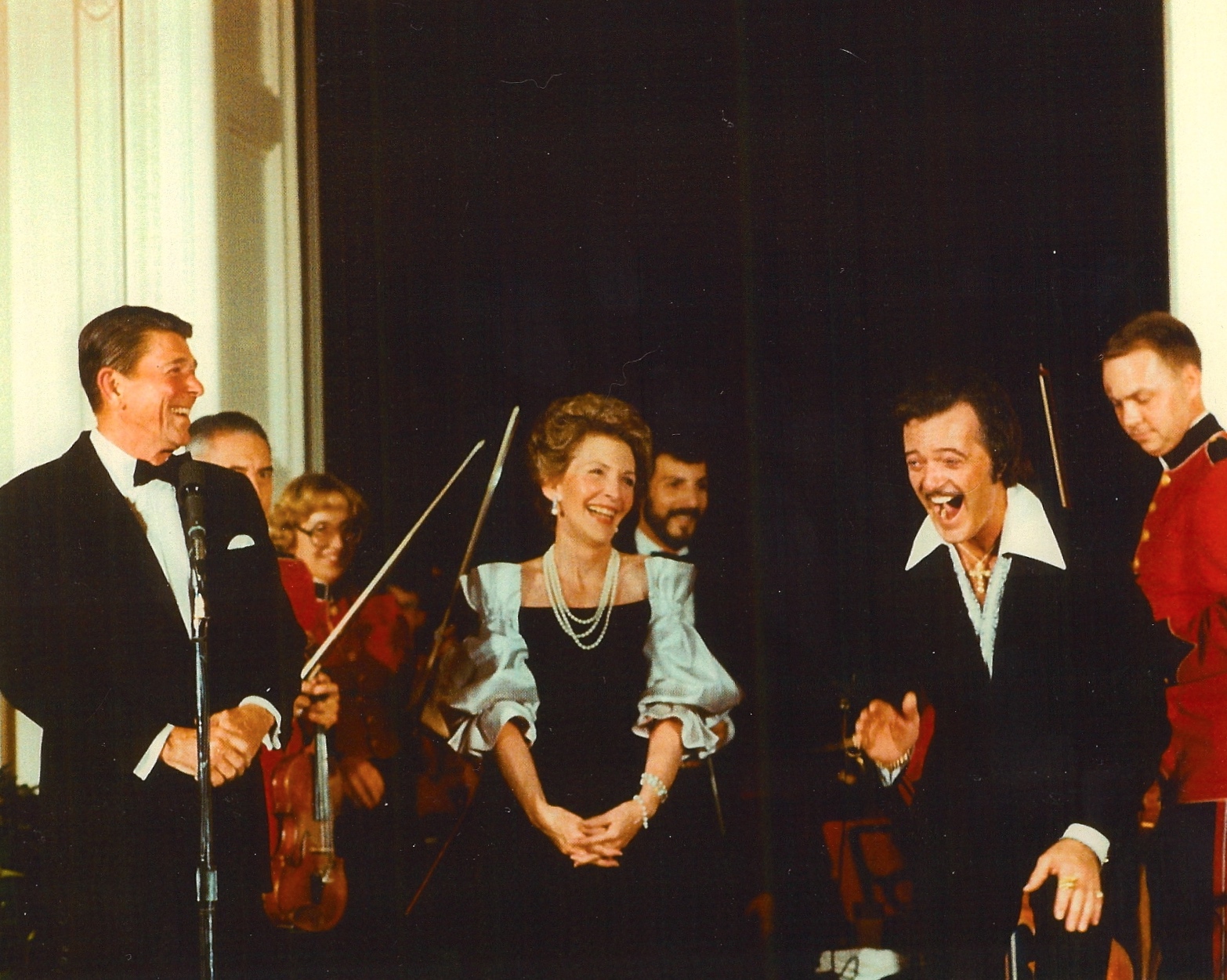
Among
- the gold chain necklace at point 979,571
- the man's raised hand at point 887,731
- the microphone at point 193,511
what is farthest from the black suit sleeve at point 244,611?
the gold chain necklace at point 979,571

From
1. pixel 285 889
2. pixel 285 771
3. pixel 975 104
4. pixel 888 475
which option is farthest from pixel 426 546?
pixel 975 104

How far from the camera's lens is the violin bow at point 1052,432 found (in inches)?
265

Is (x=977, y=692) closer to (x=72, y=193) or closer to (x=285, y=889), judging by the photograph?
(x=285, y=889)

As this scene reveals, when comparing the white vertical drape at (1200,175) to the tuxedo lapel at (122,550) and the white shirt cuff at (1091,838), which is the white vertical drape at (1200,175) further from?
the tuxedo lapel at (122,550)

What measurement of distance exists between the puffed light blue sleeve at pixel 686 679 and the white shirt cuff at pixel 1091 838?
4.83 feet

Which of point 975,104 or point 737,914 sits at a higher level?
point 975,104

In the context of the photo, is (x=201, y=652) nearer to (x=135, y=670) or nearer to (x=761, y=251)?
(x=135, y=670)

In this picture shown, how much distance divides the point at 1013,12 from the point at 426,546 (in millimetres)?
3371

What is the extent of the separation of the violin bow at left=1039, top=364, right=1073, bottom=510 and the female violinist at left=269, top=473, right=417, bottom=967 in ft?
8.98

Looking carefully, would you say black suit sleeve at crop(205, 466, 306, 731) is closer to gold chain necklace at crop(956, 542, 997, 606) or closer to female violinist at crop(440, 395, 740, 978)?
female violinist at crop(440, 395, 740, 978)

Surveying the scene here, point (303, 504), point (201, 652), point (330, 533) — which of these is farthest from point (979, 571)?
point (201, 652)

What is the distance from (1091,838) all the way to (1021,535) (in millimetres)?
1276

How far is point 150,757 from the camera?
6.48 meters

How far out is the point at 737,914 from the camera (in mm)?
6590
